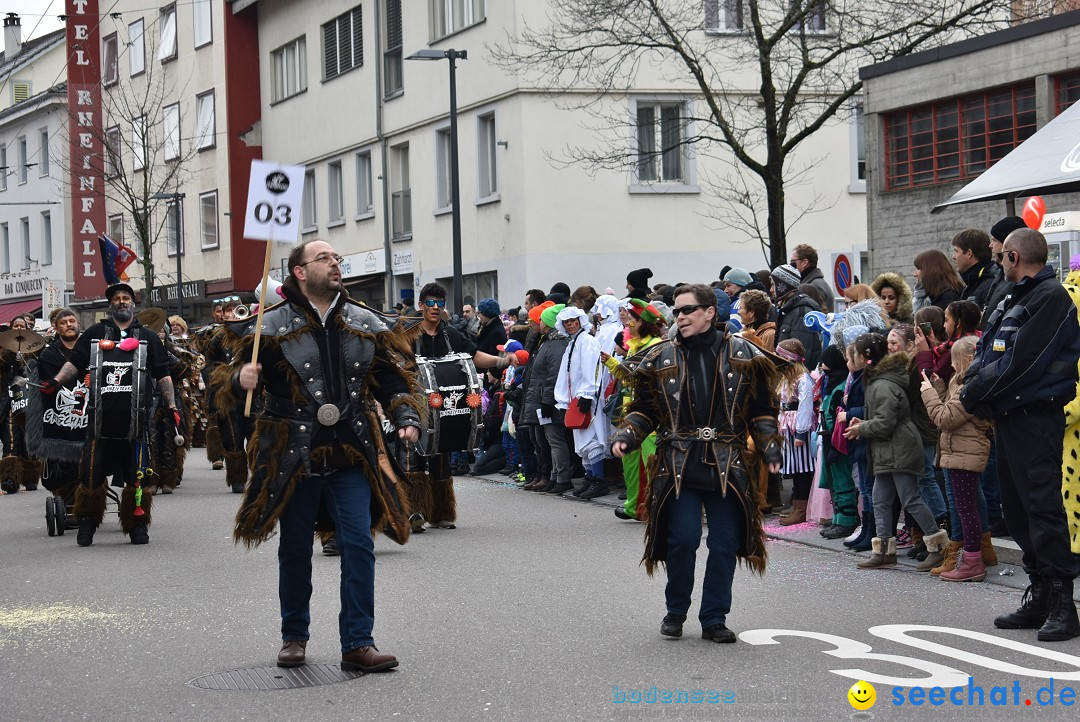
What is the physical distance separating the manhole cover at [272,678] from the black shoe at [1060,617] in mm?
3260

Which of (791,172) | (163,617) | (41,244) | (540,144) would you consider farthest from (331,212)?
(163,617)

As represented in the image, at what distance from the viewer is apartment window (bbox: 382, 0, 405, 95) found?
33156 mm

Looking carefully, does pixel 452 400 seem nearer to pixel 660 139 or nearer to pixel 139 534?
pixel 139 534

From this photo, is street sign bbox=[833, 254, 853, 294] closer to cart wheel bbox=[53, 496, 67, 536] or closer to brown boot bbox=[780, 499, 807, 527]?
brown boot bbox=[780, 499, 807, 527]

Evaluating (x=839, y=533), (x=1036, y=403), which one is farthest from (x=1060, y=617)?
(x=839, y=533)

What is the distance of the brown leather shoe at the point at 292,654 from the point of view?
7.29m

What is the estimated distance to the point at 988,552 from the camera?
9.69 metres

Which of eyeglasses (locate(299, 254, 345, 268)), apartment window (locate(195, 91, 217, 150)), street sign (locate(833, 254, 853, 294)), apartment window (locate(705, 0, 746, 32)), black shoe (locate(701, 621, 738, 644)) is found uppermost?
apartment window (locate(195, 91, 217, 150))

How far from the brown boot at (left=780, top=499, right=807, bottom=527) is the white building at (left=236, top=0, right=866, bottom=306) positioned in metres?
16.5

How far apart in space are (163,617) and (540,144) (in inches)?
817

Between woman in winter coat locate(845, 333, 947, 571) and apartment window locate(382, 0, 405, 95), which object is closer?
woman in winter coat locate(845, 333, 947, 571)

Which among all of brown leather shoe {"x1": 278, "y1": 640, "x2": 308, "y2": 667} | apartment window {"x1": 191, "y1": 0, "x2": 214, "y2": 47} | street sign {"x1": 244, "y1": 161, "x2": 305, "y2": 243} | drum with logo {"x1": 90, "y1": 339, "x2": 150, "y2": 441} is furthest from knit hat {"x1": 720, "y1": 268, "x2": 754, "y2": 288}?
apartment window {"x1": 191, "y1": 0, "x2": 214, "y2": 47}

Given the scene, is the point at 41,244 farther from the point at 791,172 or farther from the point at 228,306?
the point at 228,306

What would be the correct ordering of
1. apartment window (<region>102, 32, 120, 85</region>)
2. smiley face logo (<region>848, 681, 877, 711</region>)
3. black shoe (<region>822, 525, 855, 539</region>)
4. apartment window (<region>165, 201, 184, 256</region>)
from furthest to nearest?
1. apartment window (<region>102, 32, 120, 85</region>)
2. apartment window (<region>165, 201, 184, 256</region>)
3. black shoe (<region>822, 525, 855, 539</region>)
4. smiley face logo (<region>848, 681, 877, 711</region>)
